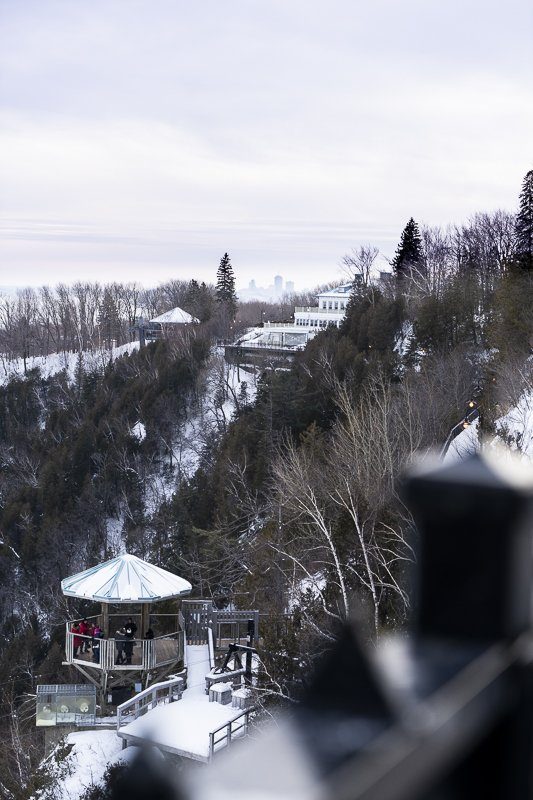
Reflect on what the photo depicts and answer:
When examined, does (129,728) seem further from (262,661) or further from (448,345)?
(448,345)

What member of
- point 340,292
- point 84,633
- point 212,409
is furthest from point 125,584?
point 340,292

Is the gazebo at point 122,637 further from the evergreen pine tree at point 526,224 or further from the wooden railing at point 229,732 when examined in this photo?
the evergreen pine tree at point 526,224

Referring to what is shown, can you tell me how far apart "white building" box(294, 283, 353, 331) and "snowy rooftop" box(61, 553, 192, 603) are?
41.0 m

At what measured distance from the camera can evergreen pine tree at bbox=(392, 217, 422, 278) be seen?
1875 inches

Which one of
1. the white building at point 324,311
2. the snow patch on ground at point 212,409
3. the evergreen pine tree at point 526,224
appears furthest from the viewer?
the white building at point 324,311

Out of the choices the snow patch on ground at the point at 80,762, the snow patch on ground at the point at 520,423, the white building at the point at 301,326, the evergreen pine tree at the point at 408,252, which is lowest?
the snow patch on ground at the point at 80,762

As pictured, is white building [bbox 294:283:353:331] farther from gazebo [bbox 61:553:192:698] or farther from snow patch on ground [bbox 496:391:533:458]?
gazebo [bbox 61:553:192:698]

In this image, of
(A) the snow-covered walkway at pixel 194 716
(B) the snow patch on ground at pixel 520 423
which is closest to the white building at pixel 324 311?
(B) the snow patch on ground at pixel 520 423

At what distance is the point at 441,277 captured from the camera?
4122 centimetres

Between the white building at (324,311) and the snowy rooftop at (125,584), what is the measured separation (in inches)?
1613

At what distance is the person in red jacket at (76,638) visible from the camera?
1458 centimetres

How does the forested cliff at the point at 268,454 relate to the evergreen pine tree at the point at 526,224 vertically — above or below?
below

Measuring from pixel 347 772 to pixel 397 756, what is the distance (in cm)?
4

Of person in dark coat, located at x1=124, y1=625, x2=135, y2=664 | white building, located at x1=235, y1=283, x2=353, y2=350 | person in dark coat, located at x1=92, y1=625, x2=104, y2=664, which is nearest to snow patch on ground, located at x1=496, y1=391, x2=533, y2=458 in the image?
person in dark coat, located at x1=124, y1=625, x2=135, y2=664
